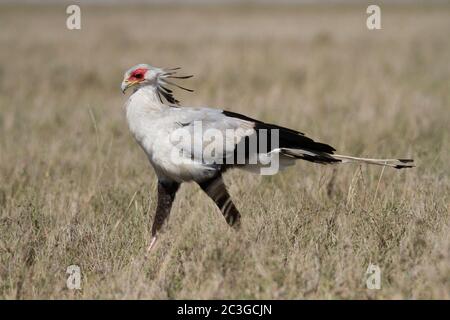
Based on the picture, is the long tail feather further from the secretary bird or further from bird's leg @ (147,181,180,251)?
bird's leg @ (147,181,180,251)

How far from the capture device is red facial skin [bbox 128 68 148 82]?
4138 mm

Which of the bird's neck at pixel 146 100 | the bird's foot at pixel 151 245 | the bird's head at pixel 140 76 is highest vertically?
the bird's head at pixel 140 76

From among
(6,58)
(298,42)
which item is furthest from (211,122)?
(298,42)

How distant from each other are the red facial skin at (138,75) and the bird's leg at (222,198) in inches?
31.7

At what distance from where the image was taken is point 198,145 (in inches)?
151

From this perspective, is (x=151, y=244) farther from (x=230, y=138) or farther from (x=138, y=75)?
(x=138, y=75)

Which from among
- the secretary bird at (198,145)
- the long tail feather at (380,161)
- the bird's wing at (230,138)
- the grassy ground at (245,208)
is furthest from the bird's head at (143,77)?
the long tail feather at (380,161)

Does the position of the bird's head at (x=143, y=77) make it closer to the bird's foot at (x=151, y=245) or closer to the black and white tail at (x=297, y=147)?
the black and white tail at (x=297, y=147)

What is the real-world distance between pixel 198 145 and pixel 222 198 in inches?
14.3

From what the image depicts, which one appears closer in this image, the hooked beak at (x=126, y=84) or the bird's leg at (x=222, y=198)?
the bird's leg at (x=222, y=198)

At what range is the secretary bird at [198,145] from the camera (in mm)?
3846

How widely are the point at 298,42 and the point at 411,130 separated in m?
10.2

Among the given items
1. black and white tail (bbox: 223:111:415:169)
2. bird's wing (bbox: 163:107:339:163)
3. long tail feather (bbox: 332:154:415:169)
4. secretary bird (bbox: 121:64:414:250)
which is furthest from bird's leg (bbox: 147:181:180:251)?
long tail feather (bbox: 332:154:415:169)
